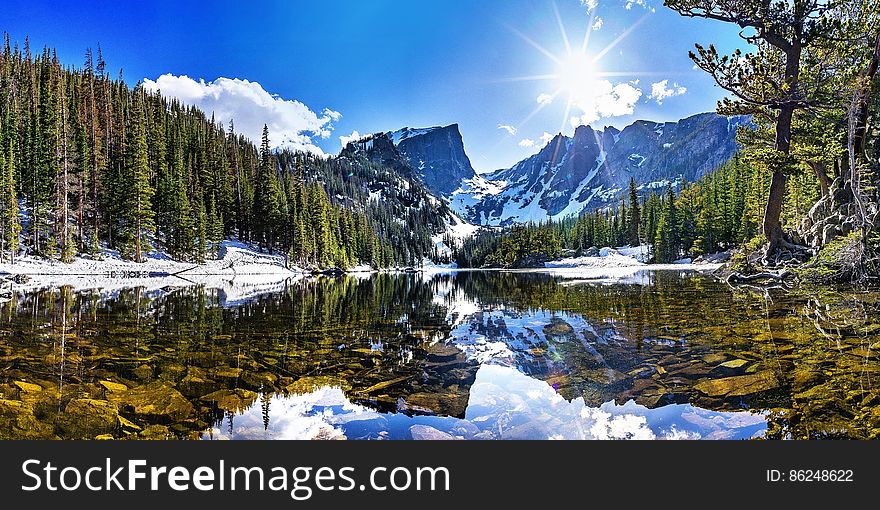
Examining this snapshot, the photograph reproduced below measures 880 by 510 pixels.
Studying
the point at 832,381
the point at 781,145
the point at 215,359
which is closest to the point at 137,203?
the point at 215,359

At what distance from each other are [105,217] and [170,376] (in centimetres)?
6330

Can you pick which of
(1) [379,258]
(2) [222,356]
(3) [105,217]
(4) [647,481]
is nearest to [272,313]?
(2) [222,356]

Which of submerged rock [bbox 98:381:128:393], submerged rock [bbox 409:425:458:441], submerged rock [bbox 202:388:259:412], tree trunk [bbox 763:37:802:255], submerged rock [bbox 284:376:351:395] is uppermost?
tree trunk [bbox 763:37:802:255]

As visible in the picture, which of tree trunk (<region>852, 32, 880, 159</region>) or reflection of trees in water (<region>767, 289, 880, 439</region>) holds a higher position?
tree trunk (<region>852, 32, 880, 159</region>)

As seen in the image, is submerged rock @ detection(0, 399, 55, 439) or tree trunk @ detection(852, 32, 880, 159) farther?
tree trunk @ detection(852, 32, 880, 159)

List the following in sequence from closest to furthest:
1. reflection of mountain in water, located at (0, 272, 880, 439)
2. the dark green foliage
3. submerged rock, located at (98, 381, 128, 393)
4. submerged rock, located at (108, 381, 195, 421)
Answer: reflection of mountain in water, located at (0, 272, 880, 439) < submerged rock, located at (108, 381, 195, 421) < submerged rock, located at (98, 381, 128, 393) < the dark green foliage

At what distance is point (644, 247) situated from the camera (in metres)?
99.4

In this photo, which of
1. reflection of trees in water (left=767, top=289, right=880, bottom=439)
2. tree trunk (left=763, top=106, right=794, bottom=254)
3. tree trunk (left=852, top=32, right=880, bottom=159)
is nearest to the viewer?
reflection of trees in water (left=767, top=289, right=880, bottom=439)

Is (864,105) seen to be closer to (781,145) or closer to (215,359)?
(781,145)

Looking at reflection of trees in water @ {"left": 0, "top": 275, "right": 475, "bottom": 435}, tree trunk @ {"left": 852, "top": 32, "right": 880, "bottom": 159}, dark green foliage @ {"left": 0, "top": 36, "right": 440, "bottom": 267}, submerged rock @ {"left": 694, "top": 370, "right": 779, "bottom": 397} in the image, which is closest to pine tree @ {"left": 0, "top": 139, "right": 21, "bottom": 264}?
dark green foliage @ {"left": 0, "top": 36, "right": 440, "bottom": 267}

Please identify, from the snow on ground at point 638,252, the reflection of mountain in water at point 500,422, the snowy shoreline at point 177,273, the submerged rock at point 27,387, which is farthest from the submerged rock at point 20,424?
the snow on ground at point 638,252

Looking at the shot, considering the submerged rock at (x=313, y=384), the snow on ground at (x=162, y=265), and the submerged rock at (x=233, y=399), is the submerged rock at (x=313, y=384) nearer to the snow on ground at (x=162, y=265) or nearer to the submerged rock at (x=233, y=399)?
the submerged rock at (x=233, y=399)

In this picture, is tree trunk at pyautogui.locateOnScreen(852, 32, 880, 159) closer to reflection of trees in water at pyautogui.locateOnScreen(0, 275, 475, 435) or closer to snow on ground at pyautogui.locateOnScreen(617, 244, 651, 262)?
reflection of trees in water at pyautogui.locateOnScreen(0, 275, 475, 435)

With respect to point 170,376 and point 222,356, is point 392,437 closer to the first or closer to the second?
point 170,376
